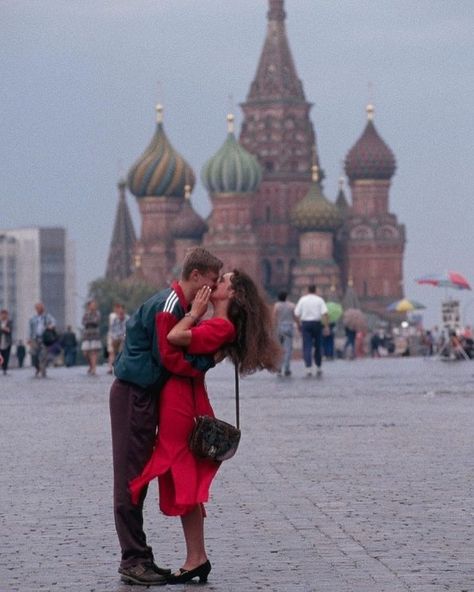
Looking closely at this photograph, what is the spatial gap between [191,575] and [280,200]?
158524 mm

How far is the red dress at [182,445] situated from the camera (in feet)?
29.6

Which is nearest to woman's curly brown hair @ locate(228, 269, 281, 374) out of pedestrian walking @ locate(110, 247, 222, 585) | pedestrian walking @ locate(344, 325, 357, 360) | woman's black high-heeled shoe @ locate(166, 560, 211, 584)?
pedestrian walking @ locate(110, 247, 222, 585)

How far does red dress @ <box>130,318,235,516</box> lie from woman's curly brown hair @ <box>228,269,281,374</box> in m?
0.06

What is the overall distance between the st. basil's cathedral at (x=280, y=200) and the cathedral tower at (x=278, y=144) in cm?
7

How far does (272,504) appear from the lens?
1175 cm

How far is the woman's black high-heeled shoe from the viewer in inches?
353

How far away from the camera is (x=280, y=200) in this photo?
167 metres

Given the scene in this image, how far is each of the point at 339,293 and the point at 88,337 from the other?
12706 cm

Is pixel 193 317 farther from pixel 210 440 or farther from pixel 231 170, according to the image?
pixel 231 170

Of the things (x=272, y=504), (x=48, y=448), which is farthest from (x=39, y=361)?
(x=272, y=504)

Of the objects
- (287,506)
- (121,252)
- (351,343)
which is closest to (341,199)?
(121,252)

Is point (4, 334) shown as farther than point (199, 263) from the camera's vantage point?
Yes

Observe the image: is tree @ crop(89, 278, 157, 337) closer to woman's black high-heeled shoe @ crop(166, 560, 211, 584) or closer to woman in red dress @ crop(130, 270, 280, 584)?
woman in red dress @ crop(130, 270, 280, 584)

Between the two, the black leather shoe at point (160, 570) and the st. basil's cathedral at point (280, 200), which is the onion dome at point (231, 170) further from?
the black leather shoe at point (160, 570)
